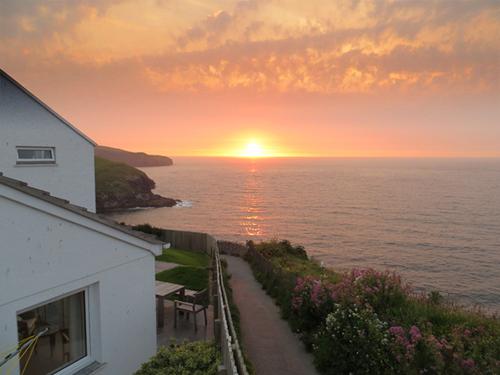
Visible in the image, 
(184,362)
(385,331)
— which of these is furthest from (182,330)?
(385,331)

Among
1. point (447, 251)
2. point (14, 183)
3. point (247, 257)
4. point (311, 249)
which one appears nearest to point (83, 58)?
point (14, 183)

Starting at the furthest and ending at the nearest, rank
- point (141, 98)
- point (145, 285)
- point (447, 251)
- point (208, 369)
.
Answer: point (447, 251)
point (141, 98)
point (145, 285)
point (208, 369)

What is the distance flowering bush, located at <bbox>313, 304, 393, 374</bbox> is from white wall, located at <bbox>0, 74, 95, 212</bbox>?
30.2 ft

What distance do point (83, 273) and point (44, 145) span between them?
21.1 ft

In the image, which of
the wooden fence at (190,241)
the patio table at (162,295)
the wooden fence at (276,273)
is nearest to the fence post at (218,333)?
the patio table at (162,295)

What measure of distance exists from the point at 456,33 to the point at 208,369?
26.4 metres

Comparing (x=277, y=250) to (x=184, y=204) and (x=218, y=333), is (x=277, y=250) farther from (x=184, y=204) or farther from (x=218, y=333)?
(x=184, y=204)

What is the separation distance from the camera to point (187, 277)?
14.4m

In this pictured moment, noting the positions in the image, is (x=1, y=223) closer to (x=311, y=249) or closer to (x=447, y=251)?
(x=311, y=249)

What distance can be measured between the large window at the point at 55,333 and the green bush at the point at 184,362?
1.20 m

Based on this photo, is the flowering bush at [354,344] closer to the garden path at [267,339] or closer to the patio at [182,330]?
the garden path at [267,339]

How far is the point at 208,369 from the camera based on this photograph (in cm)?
500

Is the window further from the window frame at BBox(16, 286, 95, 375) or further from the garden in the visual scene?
the garden

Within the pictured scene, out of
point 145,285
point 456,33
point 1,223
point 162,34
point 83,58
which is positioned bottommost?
point 145,285
